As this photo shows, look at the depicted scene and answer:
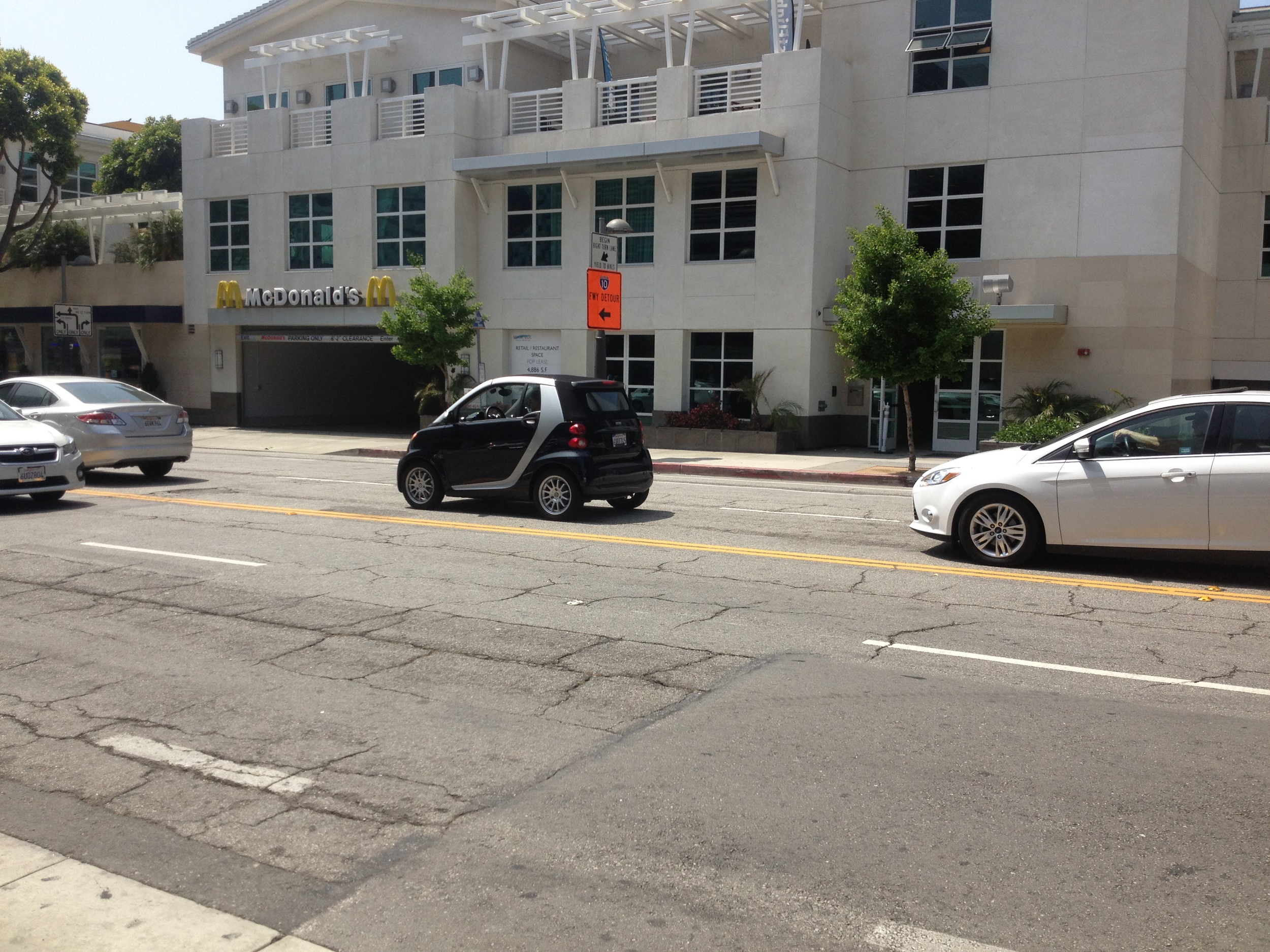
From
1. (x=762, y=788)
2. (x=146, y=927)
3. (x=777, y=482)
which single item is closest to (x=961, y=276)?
(x=777, y=482)

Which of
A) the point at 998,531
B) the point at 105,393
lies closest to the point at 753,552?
the point at 998,531

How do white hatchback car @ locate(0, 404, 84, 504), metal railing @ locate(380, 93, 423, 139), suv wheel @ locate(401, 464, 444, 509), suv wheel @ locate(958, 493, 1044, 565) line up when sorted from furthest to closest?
metal railing @ locate(380, 93, 423, 139)
suv wheel @ locate(401, 464, 444, 509)
white hatchback car @ locate(0, 404, 84, 504)
suv wheel @ locate(958, 493, 1044, 565)

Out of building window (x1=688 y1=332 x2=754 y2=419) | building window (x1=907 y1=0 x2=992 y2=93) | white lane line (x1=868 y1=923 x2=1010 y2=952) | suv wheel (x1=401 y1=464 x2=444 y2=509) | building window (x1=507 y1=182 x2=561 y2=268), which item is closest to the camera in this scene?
white lane line (x1=868 y1=923 x2=1010 y2=952)

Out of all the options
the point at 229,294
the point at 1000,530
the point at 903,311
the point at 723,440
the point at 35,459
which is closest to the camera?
the point at 1000,530

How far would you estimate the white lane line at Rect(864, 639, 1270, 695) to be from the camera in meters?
6.70

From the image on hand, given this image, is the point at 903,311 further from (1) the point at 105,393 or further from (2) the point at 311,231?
(2) the point at 311,231

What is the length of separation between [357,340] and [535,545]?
900 inches

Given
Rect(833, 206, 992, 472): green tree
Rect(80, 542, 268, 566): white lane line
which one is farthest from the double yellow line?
Rect(833, 206, 992, 472): green tree

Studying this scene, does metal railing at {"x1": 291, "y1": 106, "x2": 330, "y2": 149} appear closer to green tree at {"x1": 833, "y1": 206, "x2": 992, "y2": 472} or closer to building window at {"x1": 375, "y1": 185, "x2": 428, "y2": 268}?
Result: building window at {"x1": 375, "y1": 185, "x2": 428, "y2": 268}

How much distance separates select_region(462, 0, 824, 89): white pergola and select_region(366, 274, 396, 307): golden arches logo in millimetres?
5940

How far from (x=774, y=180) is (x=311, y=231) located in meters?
14.3

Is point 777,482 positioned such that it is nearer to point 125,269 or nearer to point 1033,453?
point 1033,453

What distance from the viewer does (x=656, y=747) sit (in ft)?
18.6

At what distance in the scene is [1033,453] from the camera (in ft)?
34.4
